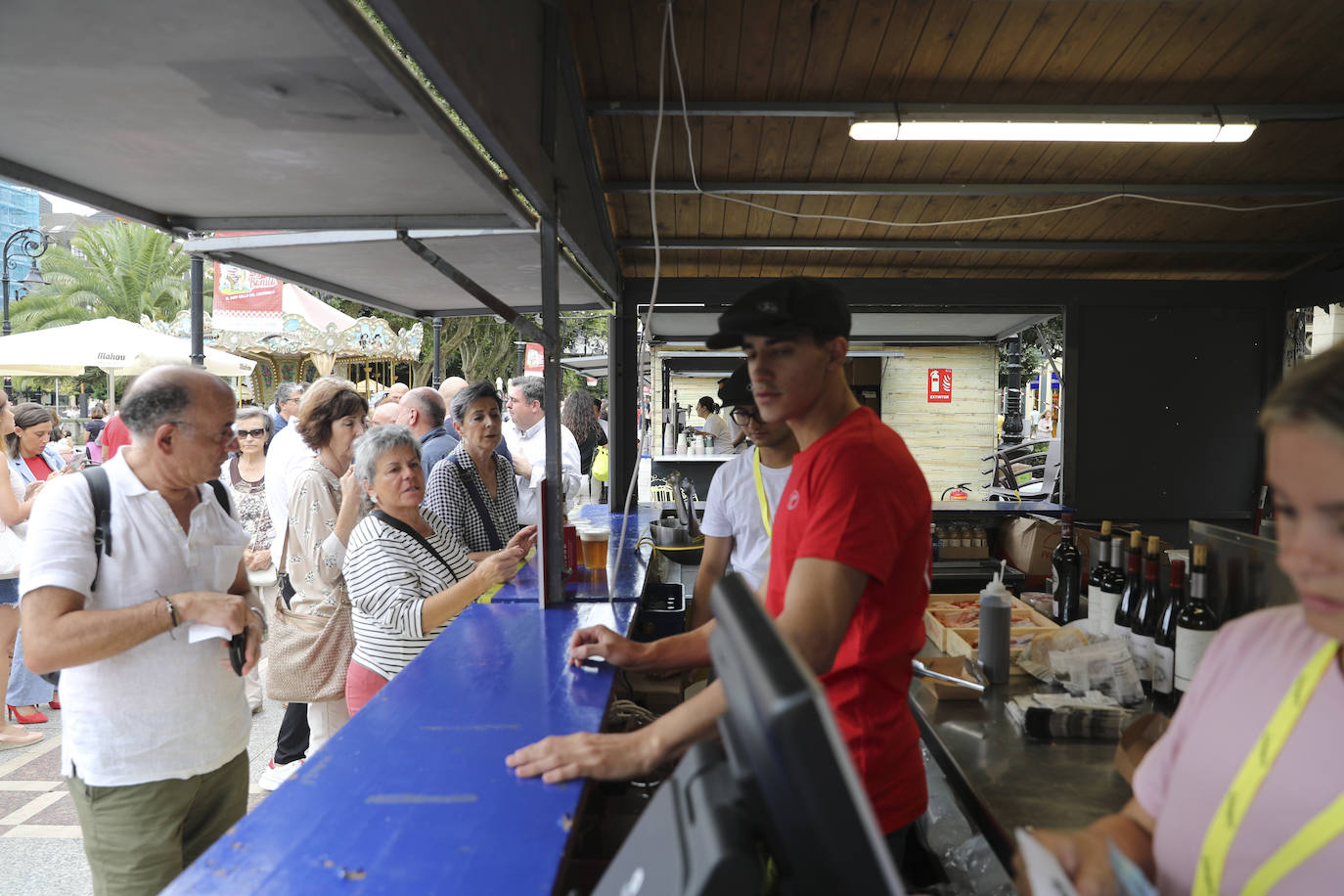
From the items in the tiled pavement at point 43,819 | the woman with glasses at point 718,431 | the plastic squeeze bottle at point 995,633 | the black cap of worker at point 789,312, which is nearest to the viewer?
the black cap of worker at point 789,312

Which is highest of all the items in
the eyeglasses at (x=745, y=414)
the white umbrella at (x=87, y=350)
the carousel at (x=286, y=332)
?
the carousel at (x=286, y=332)

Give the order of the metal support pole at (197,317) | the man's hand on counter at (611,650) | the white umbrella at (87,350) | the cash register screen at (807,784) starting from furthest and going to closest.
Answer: the white umbrella at (87,350)
the metal support pole at (197,317)
the man's hand on counter at (611,650)
the cash register screen at (807,784)

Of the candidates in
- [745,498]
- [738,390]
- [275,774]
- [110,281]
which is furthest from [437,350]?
[110,281]

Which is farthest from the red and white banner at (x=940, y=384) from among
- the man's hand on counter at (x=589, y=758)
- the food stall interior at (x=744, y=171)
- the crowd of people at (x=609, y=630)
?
the man's hand on counter at (x=589, y=758)

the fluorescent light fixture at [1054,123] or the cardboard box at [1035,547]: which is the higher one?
the fluorescent light fixture at [1054,123]

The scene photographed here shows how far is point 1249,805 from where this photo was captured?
1.04 m

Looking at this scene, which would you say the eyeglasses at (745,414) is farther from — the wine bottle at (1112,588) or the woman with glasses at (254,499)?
the woman with glasses at (254,499)

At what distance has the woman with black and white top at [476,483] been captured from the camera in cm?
390

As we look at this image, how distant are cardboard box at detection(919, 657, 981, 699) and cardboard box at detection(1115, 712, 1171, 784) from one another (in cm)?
53

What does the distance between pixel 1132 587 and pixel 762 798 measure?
2.69 meters

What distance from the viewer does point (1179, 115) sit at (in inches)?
168

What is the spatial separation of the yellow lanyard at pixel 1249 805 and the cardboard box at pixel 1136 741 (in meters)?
1.02

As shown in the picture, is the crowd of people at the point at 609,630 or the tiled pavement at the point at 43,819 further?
the tiled pavement at the point at 43,819

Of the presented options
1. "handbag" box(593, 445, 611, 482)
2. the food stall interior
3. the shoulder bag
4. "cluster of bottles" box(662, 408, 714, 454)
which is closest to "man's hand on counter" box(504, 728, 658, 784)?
the food stall interior
